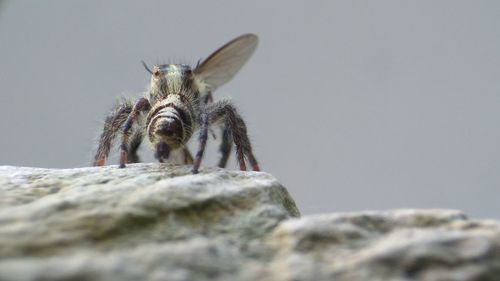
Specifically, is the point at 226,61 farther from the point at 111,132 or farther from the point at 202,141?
the point at 202,141

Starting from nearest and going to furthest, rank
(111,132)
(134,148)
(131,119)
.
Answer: (131,119)
(111,132)
(134,148)

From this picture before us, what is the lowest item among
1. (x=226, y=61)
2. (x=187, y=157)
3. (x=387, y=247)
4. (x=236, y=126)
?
(x=387, y=247)

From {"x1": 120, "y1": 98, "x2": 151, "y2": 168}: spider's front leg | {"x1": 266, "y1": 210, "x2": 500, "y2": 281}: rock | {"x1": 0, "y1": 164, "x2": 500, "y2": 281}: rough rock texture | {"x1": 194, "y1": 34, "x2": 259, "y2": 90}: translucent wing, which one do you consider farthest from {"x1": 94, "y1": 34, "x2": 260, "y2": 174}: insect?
{"x1": 266, "y1": 210, "x2": 500, "y2": 281}: rock

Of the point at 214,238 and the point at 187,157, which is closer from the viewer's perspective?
the point at 214,238

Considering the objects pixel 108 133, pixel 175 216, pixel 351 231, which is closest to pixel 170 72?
pixel 108 133

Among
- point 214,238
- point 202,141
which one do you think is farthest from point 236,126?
point 214,238

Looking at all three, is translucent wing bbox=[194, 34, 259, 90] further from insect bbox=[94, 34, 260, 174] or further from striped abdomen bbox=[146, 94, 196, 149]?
striped abdomen bbox=[146, 94, 196, 149]
